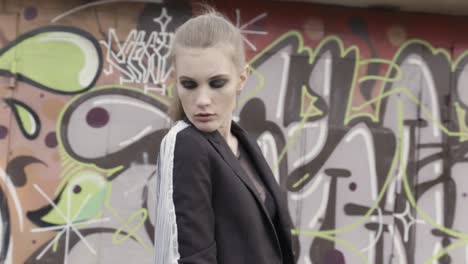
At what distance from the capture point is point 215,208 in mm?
1170

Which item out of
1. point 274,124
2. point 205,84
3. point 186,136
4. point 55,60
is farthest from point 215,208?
→ point 55,60

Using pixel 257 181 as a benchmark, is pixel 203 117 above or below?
above

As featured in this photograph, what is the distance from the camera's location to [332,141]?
A: 13.4ft

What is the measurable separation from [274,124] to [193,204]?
9.72ft

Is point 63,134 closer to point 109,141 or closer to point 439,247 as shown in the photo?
point 109,141

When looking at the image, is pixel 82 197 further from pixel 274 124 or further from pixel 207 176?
pixel 207 176

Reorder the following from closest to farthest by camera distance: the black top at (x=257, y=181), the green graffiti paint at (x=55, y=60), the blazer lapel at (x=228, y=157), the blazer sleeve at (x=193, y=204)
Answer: the blazer sleeve at (x=193, y=204)
the blazer lapel at (x=228, y=157)
the black top at (x=257, y=181)
the green graffiti paint at (x=55, y=60)

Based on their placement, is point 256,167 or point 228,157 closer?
point 228,157

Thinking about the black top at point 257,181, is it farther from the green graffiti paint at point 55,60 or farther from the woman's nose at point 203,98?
the green graffiti paint at point 55,60

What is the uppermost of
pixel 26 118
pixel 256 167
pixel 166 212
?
pixel 26 118

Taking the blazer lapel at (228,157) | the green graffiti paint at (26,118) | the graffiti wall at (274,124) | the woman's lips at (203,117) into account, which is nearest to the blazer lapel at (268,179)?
the blazer lapel at (228,157)

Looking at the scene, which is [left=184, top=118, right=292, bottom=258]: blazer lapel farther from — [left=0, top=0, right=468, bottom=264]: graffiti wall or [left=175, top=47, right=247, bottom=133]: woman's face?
[left=0, top=0, right=468, bottom=264]: graffiti wall

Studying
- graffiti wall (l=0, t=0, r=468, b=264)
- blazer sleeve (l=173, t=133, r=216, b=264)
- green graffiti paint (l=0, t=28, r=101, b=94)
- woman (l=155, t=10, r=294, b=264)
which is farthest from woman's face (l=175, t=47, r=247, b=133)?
green graffiti paint (l=0, t=28, r=101, b=94)

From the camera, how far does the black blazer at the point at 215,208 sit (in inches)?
44.1
